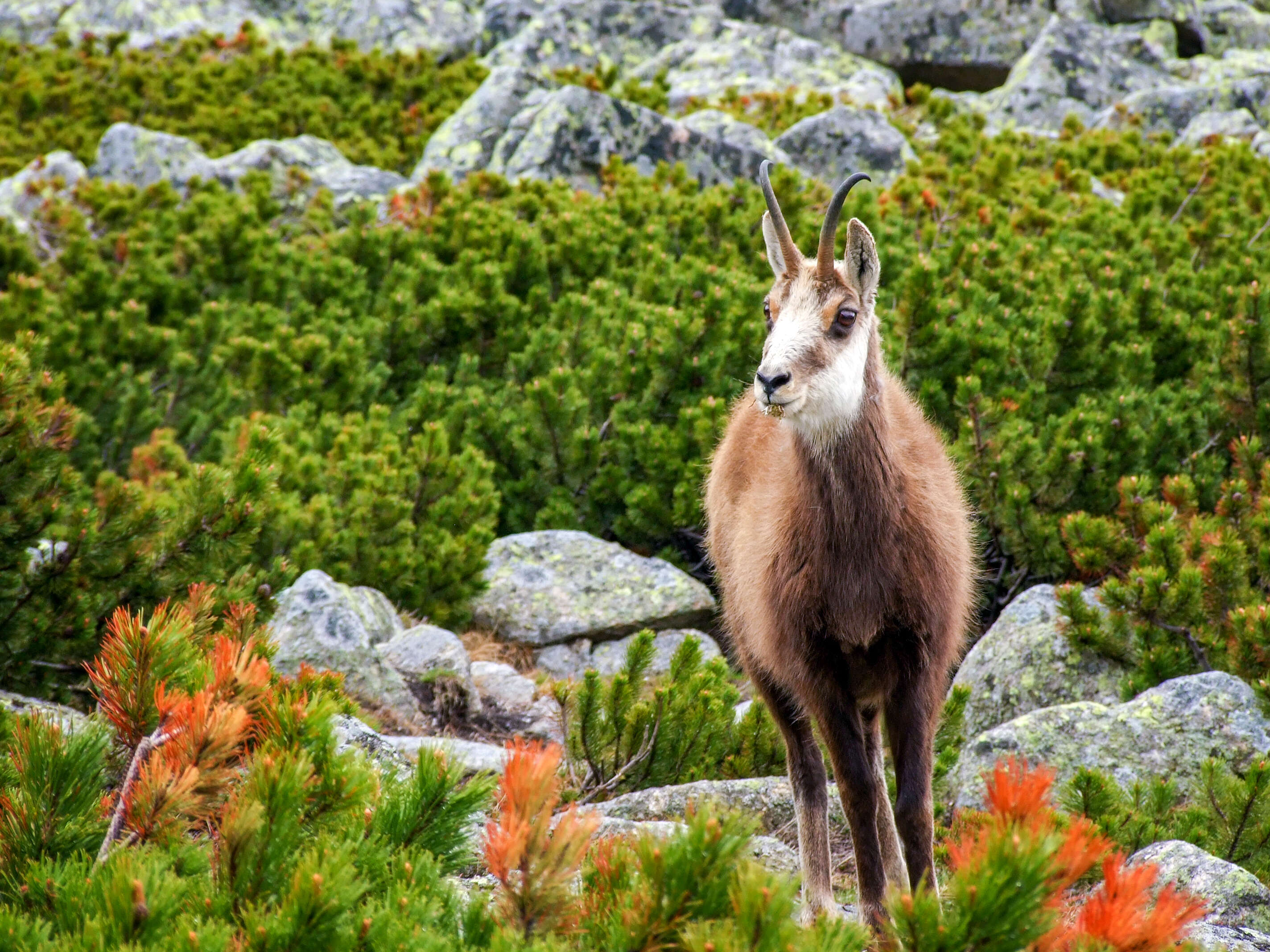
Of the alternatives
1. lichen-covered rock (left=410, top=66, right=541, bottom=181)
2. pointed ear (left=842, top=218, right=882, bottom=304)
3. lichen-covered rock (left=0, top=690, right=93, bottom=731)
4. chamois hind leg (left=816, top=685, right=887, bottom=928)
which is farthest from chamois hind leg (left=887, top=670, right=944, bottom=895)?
lichen-covered rock (left=410, top=66, right=541, bottom=181)

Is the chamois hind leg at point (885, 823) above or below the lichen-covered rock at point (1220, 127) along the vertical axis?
above

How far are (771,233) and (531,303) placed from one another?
6.77m

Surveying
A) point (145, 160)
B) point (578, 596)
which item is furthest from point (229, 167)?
point (578, 596)

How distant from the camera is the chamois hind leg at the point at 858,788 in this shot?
13.8 feet

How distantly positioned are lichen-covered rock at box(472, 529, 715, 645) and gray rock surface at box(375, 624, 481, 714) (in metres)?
1.01

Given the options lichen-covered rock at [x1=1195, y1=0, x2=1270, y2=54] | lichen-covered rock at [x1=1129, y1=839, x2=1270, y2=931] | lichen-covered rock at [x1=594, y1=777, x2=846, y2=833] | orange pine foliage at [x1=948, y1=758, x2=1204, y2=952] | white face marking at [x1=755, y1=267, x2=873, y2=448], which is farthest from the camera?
lichen-covered rock at [x1=1195, y1=0, x2=1270, y2=54]

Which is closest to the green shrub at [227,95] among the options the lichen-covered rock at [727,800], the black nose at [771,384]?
the lichen-covered rock at [727,800]

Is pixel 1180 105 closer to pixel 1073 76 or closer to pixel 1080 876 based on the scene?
pixel 1073 76

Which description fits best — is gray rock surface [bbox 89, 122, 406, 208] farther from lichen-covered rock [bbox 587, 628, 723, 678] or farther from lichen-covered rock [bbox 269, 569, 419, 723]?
lichen-covered rock [bbox 269, 569, 419, 723]

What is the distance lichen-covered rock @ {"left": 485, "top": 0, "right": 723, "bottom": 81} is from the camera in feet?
72.9

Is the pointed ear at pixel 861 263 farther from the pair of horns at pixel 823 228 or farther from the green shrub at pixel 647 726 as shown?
the green shrub at pixel 647 726

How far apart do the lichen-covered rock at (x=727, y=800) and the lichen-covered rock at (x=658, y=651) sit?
2.18 m

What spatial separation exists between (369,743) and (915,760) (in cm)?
226

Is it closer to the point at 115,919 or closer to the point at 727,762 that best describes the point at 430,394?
the point at 727,762
